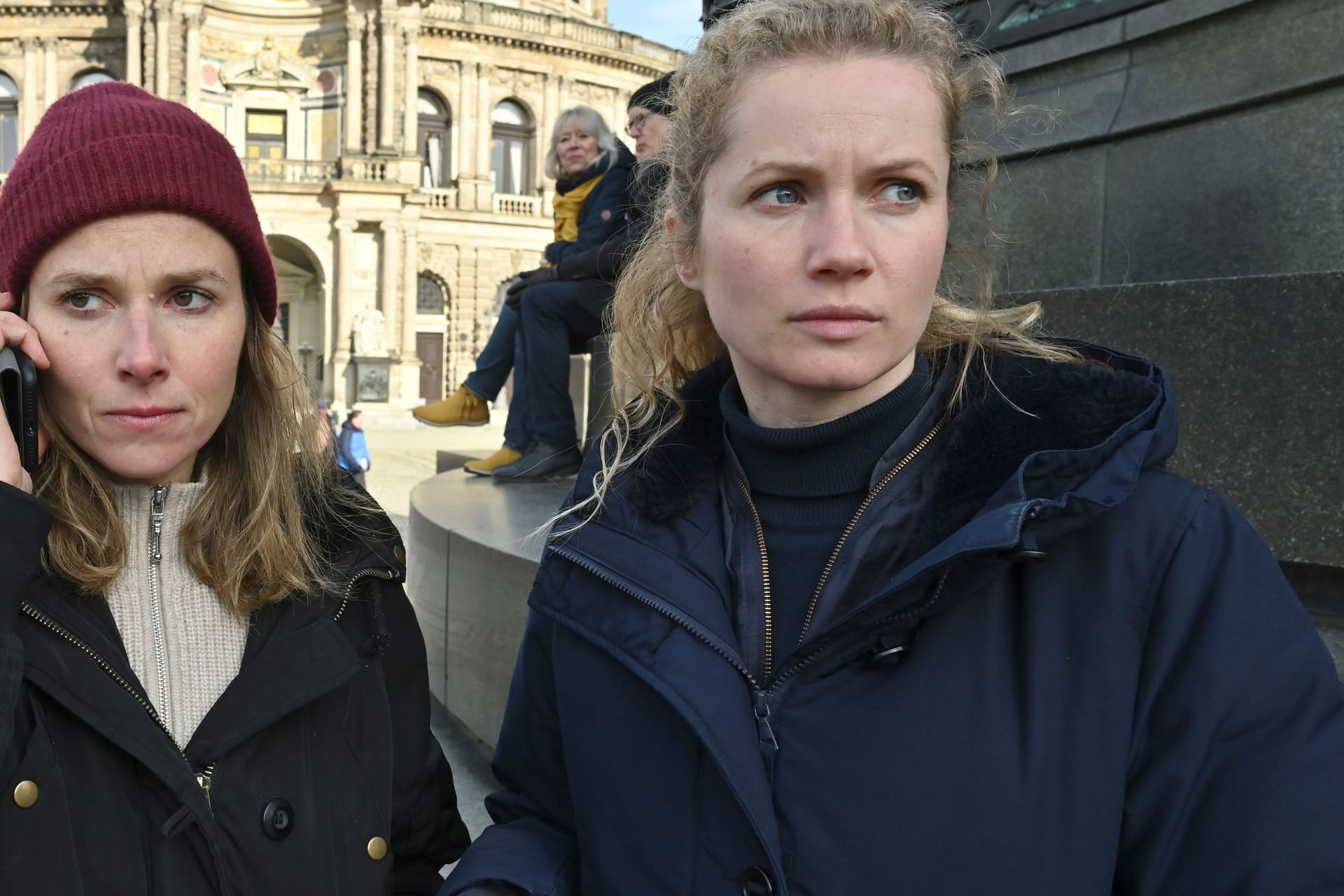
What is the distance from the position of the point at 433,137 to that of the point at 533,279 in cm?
3830

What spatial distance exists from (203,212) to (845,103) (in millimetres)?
870

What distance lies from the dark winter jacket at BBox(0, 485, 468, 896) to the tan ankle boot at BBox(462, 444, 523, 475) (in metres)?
4.46

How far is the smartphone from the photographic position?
4.45ft

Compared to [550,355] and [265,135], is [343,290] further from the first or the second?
[550,355]

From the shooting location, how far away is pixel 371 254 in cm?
3538

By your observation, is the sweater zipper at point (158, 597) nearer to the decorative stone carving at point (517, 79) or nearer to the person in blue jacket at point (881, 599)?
the person in blue jacket at point (881, 599)

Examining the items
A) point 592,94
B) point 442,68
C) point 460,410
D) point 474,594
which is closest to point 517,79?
point 442,68

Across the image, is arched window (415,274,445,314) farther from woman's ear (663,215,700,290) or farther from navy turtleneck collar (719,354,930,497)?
navy turtleneck collar (719,354,930,497)

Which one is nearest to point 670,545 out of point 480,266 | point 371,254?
point 371,254

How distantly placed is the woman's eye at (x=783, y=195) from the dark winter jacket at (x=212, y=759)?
0.78m

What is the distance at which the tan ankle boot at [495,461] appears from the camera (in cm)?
604

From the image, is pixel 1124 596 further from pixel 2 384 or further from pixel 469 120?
pixel 469 120

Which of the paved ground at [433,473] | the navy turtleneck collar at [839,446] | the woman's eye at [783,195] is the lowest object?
the paved ground at [433,473]

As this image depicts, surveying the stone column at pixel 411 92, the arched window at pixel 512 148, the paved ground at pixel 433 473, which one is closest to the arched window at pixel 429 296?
the stone column at pixel 411 92
